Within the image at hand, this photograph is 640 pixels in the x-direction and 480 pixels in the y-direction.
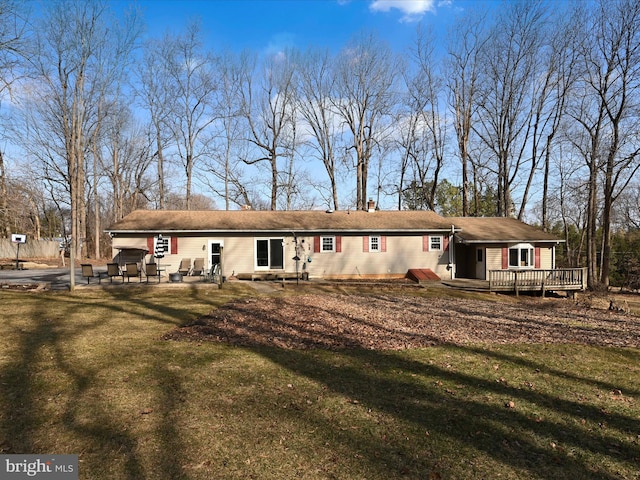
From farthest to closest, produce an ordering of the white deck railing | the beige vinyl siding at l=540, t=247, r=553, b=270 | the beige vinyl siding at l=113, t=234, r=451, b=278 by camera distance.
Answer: the beige vinyl siding at l=540, t=247, r=553, b=270 → the beige vinyl siding at l=113, t=234, r=451, b=278 → the white deck railing

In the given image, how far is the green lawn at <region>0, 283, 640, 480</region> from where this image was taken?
352 centimetres

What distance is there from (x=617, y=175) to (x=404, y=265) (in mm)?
14957

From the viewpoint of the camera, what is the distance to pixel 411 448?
3.78 metres

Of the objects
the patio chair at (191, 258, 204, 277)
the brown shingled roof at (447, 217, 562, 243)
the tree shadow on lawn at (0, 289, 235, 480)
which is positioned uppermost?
the brown shingled roof at (447, 217, 562, 243)

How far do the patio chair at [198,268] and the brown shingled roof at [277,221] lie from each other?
1.61 m

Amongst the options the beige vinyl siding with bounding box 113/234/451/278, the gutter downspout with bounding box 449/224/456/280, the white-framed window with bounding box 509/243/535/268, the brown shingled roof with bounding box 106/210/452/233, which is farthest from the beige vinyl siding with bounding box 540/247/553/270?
the beige vinyl siding with bounding box 113/234/451/278

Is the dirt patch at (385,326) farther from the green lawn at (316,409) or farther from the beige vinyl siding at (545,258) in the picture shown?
the beige vinyl siding at (545,258)

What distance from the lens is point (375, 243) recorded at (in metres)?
21.5

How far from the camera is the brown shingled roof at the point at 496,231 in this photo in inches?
844

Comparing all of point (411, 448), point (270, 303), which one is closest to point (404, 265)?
point (270, 303)

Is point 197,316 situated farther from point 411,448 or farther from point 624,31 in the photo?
point 624,31

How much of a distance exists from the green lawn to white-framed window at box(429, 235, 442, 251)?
46.5 feet

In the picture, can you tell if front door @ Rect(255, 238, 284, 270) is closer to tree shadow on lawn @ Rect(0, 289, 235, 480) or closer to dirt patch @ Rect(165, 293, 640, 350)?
dirt patch @ Rect(165, 293, 640, 350)

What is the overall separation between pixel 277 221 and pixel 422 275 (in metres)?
8.64
